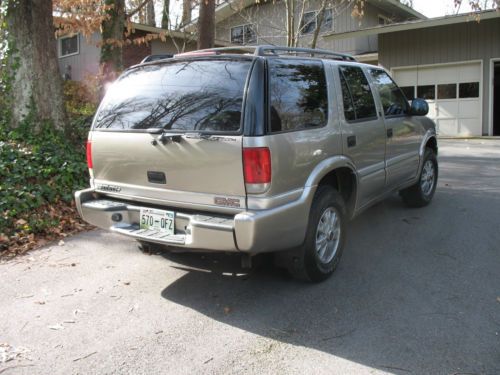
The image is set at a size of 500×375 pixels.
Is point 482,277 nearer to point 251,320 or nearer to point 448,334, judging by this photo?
point 448,334

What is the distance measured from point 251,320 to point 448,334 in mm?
1388

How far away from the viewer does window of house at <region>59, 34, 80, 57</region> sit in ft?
70.4

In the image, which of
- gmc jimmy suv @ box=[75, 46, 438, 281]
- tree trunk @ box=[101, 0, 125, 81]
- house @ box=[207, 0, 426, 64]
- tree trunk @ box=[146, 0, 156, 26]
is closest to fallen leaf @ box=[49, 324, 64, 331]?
gmc jimmy suv @ box=[75, 46, 438, 281]

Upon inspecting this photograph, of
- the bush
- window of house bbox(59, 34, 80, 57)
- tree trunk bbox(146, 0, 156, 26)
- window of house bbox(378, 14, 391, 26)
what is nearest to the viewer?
the bush

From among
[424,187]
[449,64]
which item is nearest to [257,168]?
[424,187]

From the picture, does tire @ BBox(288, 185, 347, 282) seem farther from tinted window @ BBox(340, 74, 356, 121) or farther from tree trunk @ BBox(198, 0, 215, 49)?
tree trunk @ BBox(198, 0, 215, 49)

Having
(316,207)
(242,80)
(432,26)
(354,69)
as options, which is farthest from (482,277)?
(432,26)

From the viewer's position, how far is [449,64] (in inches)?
693

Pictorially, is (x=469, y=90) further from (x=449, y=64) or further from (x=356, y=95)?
(x=356, y=95)

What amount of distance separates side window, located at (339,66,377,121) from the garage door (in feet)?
45.0

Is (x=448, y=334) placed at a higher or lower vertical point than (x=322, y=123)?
lower

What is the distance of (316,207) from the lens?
419 cm

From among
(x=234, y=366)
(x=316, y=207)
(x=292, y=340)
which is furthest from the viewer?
(x=316, y=207)

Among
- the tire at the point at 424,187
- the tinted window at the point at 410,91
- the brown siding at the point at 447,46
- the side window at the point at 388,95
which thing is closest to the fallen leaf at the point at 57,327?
the side window at the point at 388,95
